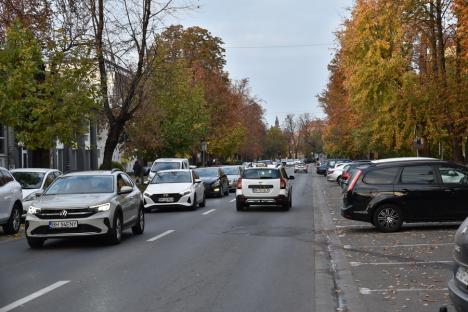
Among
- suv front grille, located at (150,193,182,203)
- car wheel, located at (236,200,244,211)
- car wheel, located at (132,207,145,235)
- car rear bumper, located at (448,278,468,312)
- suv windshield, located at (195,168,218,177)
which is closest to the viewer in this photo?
car rear bumper, located at (448,278,468,312)

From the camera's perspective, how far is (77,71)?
26.0m

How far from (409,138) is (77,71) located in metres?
19.3

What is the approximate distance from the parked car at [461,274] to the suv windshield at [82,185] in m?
9.52

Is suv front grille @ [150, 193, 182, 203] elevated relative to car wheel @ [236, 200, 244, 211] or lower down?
elevated

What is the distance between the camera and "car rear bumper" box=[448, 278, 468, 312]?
536 cm

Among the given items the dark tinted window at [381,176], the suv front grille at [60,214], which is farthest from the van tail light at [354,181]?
the suv front grille at [60,214]

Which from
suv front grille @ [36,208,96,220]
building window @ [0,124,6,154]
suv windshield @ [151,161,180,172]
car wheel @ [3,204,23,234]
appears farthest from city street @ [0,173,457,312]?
building window @ [0,124,6,154]

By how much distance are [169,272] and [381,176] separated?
7.15m

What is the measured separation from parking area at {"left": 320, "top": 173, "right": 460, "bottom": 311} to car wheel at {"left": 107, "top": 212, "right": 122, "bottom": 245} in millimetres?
4466

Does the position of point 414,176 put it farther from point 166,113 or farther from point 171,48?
point 166,113

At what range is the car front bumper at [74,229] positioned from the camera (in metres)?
13.0

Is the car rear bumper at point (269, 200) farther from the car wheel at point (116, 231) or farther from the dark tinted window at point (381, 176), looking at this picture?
the car wheel at point (116, 231)

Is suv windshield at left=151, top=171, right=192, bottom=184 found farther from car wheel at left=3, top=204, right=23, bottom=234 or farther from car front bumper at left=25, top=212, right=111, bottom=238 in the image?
car front bumper at left=25, top=212, right=111, bottom=238

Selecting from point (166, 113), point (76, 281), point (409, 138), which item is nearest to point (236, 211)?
point (76, 281)
